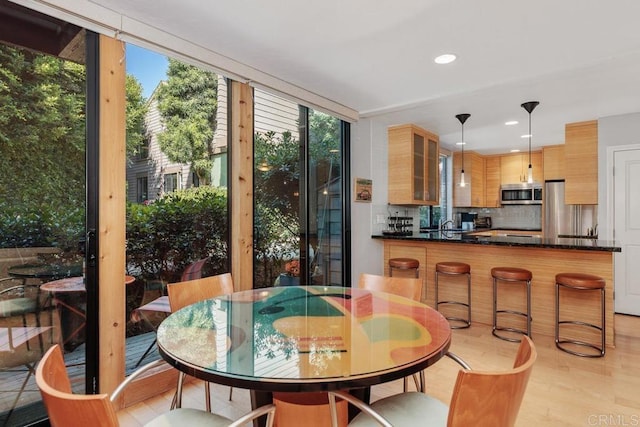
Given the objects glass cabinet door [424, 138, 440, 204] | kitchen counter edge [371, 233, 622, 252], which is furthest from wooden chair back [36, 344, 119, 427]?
glass cabinet door [424, 138, 440, 204]

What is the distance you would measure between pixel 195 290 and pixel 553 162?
616 cm

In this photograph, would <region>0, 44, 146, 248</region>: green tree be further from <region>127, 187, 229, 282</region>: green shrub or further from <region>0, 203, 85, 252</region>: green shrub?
<region>127, 187, 229, 282</region>: green shrub

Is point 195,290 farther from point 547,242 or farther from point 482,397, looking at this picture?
point 547,242

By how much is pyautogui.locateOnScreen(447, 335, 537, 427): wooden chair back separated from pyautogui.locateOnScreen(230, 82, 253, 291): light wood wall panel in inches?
88.4

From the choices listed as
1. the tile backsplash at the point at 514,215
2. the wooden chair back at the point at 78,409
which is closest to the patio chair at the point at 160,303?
the wooden chair back at the point at 78,409

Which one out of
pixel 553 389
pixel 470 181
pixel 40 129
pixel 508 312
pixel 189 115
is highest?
pixel 189 115

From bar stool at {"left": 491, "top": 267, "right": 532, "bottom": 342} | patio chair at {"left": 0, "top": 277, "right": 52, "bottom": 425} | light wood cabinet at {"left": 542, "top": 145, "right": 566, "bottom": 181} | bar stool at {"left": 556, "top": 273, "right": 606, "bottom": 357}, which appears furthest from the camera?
light wood cabinet at {"left": 542, "top": 145, "right": 566, "bottom": 181}

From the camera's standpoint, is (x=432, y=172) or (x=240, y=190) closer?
(x=240, y=190)

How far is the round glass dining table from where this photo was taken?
1123mm

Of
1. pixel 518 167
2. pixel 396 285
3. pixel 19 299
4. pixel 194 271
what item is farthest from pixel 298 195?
pixel 518 167

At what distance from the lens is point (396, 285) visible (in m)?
2.37

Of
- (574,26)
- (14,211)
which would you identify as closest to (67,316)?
(14,211)

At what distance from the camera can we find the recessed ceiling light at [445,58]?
9.02ft

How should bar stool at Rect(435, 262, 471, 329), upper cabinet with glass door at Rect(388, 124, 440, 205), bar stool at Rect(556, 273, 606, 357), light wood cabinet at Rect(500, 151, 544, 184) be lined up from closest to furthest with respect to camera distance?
1. bar stool at Rect(556, 273, 606, 357)
2. bar stool at Rect(435, 262, 471, 329)
3. upper cabinet with glass door at Rect(388, 124, 440, 205)
4. light wood cabinet at Rect(500, 151, 544, 184)
